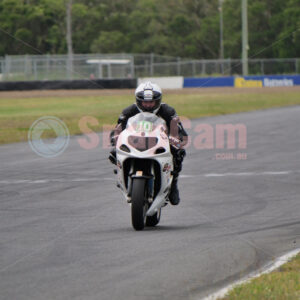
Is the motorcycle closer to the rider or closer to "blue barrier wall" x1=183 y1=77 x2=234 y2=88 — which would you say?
the rider

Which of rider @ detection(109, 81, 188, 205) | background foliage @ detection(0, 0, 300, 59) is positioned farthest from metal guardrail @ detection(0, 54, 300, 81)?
rider @ detection(109, 81, 188, 205)

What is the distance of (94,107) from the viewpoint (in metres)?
36.7

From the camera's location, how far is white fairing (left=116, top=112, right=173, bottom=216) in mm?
8062

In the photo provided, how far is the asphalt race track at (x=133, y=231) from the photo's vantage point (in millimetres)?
5898

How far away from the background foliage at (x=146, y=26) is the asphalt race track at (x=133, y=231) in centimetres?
6322

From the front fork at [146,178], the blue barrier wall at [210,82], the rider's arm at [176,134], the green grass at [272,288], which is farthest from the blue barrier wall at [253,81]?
the green grass at [272,288]

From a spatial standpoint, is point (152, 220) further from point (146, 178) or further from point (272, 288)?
point (272, 288)

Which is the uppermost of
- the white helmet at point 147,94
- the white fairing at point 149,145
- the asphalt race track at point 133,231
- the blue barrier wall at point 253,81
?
the blue barrier wall at point 253,81

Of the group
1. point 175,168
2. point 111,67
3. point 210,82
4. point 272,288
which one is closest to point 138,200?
point 175,168

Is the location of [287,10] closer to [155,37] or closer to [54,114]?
[155,37]

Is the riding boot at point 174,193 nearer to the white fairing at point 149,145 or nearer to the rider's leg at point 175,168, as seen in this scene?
the rider's leg at point 175,168

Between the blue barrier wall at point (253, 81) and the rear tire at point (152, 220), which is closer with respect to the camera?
the rear tire at point (152, 220)

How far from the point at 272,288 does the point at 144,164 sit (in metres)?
2.85

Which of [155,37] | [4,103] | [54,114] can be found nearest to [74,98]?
[4,103]
